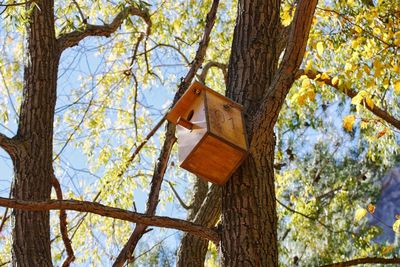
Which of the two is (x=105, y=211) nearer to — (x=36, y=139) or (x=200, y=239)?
(x=36, y=139)

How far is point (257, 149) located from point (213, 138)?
202 mm

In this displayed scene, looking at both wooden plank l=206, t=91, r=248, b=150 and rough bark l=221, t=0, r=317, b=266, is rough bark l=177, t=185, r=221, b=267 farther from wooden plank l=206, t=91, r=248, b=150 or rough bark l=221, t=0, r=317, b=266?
wooden plank l=206, t=91, r=248, b=150

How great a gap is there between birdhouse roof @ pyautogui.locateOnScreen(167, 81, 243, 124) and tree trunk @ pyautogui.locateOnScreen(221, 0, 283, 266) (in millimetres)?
152

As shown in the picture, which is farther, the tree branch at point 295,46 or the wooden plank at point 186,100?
the wooden plank at point 186,100

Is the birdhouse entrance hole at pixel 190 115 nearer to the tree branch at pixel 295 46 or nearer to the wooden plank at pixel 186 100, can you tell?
the wooden plank at pixel 186 100

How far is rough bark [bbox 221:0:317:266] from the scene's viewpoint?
2986 mm

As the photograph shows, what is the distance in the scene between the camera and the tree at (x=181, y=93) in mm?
3026

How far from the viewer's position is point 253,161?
314cm

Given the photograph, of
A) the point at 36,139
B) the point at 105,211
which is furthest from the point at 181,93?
the point at 105,211

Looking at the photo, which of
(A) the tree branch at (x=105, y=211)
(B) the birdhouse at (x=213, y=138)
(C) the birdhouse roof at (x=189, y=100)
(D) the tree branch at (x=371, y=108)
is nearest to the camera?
(A) the tree branch at (x=105, y=211)

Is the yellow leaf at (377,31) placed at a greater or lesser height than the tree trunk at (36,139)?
greater

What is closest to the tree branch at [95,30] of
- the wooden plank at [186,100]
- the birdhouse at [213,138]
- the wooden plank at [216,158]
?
the wooden plank at [186,100]

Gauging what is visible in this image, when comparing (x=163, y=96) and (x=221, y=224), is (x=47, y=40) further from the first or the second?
(x=163, y=96)

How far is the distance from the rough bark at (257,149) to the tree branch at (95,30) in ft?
5.09
